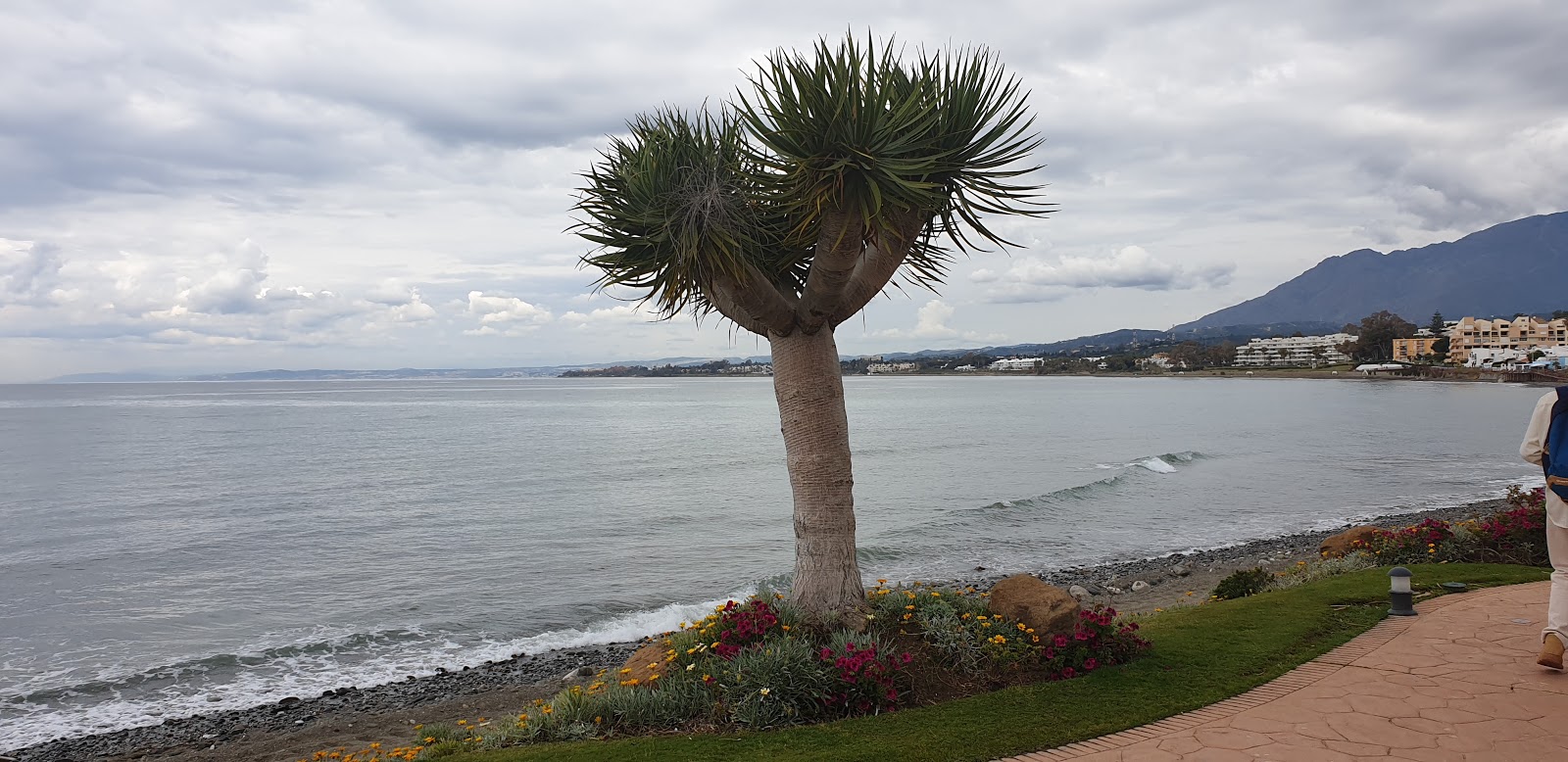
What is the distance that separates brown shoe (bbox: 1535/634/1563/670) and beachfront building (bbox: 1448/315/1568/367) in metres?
151

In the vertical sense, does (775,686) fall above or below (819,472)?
below

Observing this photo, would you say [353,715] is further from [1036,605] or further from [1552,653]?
[1552,653]

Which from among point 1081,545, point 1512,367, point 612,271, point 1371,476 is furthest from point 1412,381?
point 612,271

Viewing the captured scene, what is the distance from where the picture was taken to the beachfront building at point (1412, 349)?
146 metres

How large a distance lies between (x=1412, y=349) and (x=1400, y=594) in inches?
6654

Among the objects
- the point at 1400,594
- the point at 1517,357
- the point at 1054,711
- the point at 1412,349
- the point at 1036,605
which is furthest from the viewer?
the point at 1412,349

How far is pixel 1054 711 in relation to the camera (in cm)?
638

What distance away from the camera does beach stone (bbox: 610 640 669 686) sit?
296 inches

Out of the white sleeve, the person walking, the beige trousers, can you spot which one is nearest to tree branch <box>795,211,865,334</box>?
the person walking

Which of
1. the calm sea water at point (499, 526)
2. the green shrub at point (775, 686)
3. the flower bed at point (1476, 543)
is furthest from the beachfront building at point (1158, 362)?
the green shrub at point (775, 686)

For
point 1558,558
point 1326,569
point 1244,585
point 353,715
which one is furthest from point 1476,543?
point 353,715

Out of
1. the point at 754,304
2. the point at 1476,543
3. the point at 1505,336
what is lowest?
the point at 1476,543

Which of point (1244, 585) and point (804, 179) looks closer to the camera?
point (804, 179)

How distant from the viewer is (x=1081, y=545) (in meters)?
22.6
